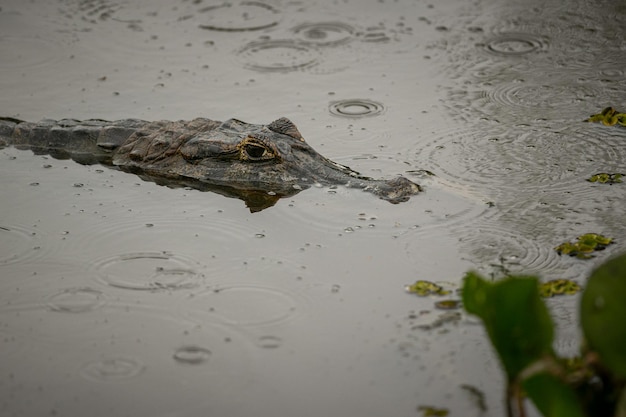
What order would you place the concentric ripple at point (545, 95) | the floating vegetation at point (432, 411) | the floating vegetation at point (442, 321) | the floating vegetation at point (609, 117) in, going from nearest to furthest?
1. the floating vegetation at point (432, 411)
2. the floating vegetation at point (442, 321)
3. the floating vegetation at point (609, 117)
4. the concentric ripple at point (545, 95)

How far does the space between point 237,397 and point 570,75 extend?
4.90 meters

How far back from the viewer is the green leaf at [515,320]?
2719mm

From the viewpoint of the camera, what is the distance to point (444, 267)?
436 centimetres

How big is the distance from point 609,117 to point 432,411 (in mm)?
3678

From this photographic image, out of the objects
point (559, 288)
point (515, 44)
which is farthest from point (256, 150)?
point (515, 44)

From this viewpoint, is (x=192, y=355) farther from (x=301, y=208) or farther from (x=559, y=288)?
(x=559, y=288)

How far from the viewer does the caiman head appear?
5.34m

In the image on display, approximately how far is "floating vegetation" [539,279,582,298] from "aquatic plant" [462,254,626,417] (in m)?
1.20

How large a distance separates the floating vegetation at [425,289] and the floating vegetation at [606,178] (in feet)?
5.69

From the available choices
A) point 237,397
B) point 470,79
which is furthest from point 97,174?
point 470,79

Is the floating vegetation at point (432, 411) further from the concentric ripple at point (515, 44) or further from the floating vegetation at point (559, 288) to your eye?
the concentric ripple at point (515, 44)

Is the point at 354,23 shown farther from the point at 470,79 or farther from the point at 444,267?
the point at 444,267

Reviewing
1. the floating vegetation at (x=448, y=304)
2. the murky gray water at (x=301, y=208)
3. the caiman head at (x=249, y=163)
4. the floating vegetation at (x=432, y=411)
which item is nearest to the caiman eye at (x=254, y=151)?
the caiman head at (x=249, y=163)

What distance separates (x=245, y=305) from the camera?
13.5 feet
